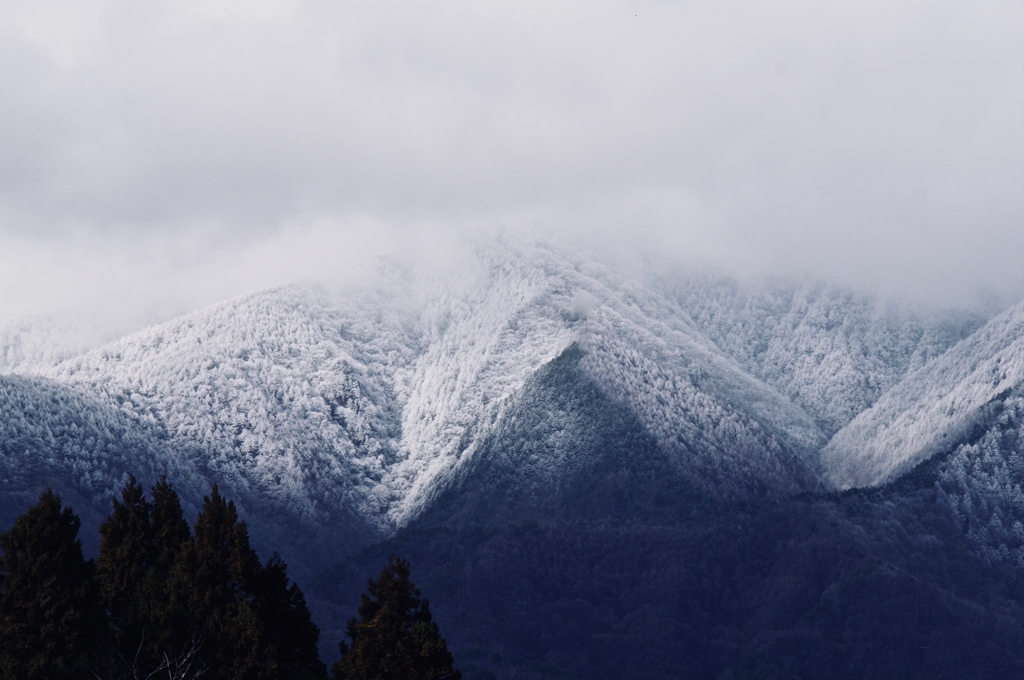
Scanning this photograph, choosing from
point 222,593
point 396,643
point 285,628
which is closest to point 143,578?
point 222,593

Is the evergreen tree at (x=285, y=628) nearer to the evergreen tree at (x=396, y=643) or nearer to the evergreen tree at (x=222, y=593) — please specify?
the evergreen tree at (x=222, y=593)

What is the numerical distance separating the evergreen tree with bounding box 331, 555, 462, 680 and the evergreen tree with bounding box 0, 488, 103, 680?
58.4ft

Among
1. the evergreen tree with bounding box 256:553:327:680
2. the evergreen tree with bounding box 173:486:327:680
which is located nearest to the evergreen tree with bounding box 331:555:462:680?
the evergreen tree with bounding box 256:553:327:680

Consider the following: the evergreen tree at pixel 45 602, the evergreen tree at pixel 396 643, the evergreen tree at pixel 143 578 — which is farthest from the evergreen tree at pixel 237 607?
the evergreen tree at pixel 45 602

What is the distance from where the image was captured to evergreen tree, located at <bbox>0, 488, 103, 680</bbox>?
307ft

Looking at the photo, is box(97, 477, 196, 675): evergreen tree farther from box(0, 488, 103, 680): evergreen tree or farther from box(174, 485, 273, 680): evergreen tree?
box(0, 488, 103, 680): evergreen tree

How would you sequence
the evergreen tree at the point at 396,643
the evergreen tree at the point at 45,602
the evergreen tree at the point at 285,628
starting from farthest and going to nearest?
the evergreen tree at the point at 285,628 < the evergreen tree at the point at 396,643 < the evergreen tree at the point at 45,602

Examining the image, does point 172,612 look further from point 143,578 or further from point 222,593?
point 143,578

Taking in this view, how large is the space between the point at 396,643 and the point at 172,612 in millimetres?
15811

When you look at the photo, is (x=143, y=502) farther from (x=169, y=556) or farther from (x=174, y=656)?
(x=174, y=656)

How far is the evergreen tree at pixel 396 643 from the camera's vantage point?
311 feet

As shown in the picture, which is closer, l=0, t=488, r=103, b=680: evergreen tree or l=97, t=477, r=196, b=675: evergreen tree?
l=0, t=488, r=103, b=680: evergreen tree

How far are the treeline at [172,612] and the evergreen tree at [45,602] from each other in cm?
8

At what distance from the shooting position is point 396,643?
95375 millimetres
